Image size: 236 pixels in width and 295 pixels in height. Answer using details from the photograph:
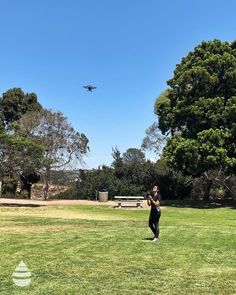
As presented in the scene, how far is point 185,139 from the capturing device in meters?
34.9

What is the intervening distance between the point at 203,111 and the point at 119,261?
2453 cm

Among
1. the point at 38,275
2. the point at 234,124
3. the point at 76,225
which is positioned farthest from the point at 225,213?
the point at 38,275

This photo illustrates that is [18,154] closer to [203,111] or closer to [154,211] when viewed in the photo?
[203,111]

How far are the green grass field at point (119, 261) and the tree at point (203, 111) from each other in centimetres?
1572

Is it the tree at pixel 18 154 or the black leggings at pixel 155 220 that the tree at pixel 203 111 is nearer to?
the tree at pixel 18 154

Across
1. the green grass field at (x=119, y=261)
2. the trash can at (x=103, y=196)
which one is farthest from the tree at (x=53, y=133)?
the green grass field at (x=119, y=261)

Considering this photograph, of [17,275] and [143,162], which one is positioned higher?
[143,162]

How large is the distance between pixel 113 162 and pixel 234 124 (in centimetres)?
1505

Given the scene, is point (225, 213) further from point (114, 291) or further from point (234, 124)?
point (114, 291)

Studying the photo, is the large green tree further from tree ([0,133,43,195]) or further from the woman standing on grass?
the woman standing on grass

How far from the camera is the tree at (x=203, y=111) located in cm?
3297

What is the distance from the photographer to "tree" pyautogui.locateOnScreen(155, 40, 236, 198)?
32969mm

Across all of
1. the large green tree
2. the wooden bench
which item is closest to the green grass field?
the wooden bench

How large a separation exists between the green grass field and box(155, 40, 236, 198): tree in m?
15.7
